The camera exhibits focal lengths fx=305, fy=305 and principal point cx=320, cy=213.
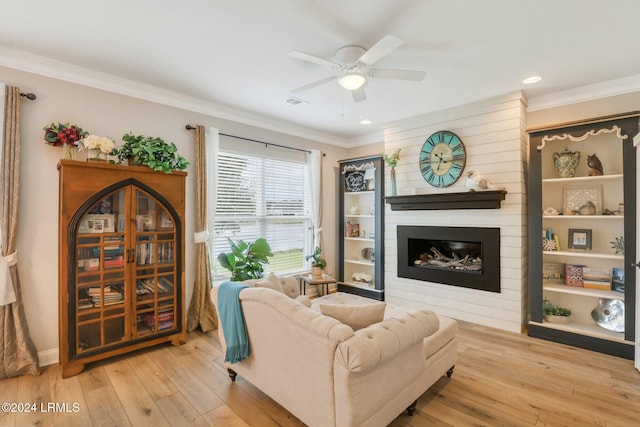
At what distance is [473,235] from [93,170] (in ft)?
13.7

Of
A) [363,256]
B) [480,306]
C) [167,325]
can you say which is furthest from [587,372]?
[167,325]

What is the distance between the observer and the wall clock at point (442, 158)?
156 inches

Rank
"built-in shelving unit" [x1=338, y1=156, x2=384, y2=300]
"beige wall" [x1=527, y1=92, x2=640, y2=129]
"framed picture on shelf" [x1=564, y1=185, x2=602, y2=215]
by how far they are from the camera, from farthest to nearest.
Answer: "built-in shelving unit" [x1=338, y1=156, x2=384, y2=300] → "framed picture on shelf" [x1=564, y1=185, x2=602, y2=215] → "beige wall" [x1=527, y1=92, x2=640, y2=129]

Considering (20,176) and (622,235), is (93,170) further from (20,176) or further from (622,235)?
(622,235)

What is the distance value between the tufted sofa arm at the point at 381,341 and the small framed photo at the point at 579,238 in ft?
8.39

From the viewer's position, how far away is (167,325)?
3189mm

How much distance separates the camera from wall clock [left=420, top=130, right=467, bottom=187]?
13.0 ft

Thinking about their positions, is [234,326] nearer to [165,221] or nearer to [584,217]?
[165,221]

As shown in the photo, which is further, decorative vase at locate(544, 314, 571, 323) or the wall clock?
the wall clock

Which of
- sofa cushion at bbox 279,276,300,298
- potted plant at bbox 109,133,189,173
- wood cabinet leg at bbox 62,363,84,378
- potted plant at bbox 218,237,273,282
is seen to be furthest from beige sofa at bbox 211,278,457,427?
potted plant at bbox 109,133,189,173

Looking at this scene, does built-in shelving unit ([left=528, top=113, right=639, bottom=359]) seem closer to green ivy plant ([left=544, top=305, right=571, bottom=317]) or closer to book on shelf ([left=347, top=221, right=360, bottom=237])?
green ivy plant ([left=544, top=305, right=571, bottom=317])

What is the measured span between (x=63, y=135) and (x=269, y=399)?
9.44 feet

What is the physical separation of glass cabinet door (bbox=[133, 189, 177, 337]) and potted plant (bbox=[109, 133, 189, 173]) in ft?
A: 0.99

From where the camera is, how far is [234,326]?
90.4 inches
